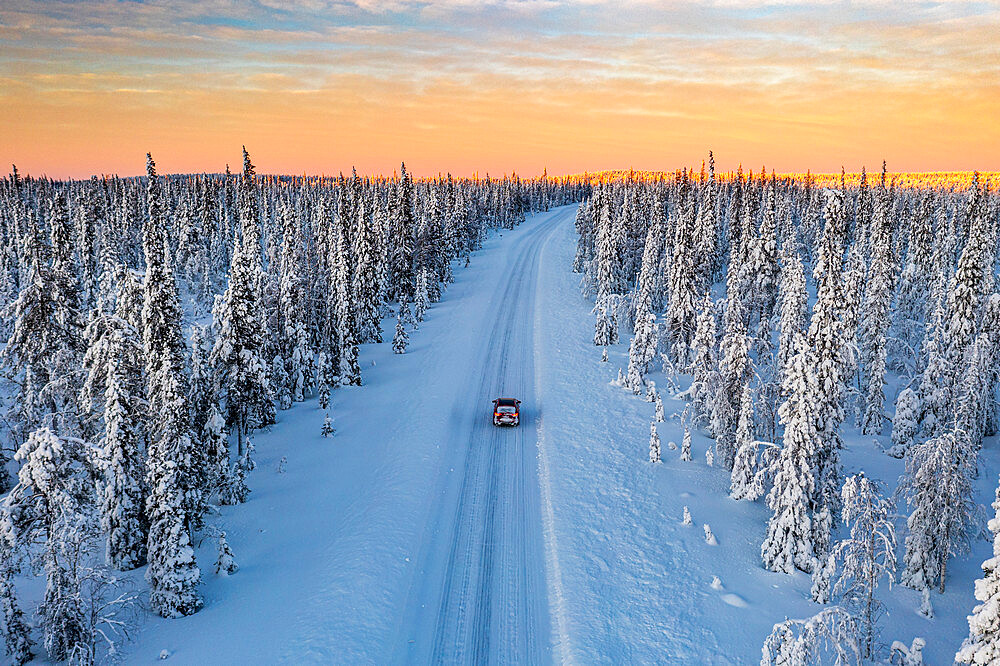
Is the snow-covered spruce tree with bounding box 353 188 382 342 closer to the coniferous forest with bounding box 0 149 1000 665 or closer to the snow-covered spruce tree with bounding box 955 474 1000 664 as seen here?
the coniferous forest with bounding box 0 149 1000 665

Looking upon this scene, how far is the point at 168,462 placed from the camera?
19.2 meters

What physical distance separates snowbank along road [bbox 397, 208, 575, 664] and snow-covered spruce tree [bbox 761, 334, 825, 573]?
9.31m

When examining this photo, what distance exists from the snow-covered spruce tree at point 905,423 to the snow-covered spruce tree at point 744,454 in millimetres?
14698

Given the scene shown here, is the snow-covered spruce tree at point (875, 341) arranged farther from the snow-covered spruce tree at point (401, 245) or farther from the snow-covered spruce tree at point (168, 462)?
the snow-covered spruce tree at point (401, 245)

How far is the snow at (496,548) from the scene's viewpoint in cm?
1727

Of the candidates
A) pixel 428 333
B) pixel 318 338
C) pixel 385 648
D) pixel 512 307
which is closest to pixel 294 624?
pixel 385 648

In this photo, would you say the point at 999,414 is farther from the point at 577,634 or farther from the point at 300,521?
the point at 300,521

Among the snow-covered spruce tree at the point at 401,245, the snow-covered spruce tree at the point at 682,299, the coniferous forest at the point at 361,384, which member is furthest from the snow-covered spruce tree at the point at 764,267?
the snow-covered spruce tree at the point at 401,245

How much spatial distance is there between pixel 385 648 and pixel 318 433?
2045 cm

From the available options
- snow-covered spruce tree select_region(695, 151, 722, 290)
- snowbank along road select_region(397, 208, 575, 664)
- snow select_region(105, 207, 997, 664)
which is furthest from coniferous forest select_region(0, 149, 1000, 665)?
snow-covered spruce tree select_region(695, 151, 722, 290)

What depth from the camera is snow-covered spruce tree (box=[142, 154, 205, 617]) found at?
18.6 metres

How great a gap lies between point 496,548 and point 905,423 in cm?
2842

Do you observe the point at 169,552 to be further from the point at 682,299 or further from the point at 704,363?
the point at 682,299

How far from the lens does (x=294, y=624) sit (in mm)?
17609
